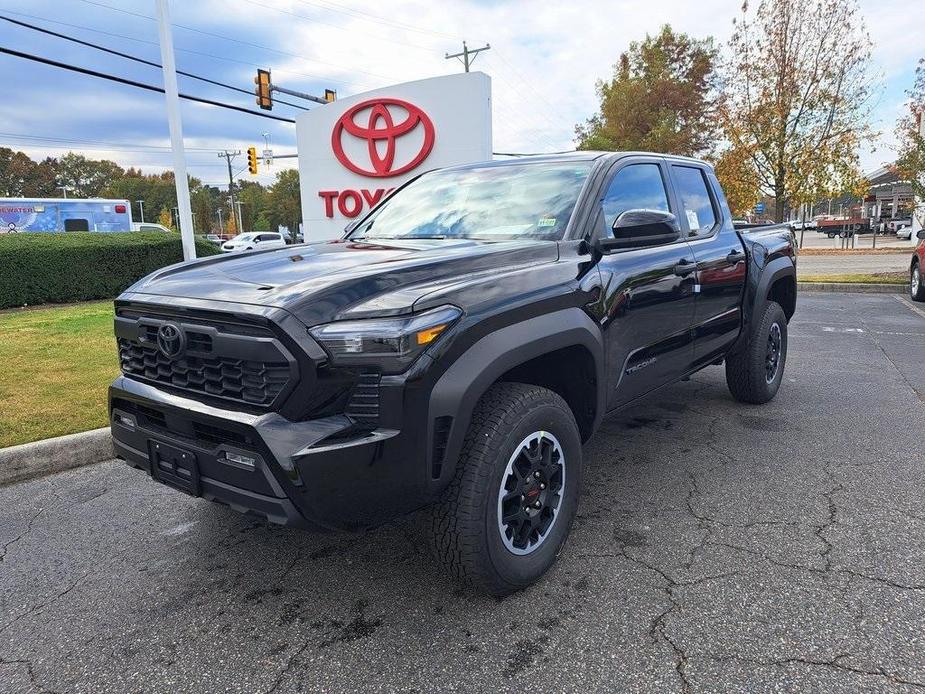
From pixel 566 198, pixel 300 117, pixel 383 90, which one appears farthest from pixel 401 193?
pixel 300 117

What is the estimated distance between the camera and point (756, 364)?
502 cm

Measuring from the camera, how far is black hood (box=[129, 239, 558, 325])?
227 centimetres

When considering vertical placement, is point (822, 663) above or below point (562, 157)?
below

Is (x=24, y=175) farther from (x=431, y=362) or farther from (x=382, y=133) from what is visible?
(x=431, y=362)

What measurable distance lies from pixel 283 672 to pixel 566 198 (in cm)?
243

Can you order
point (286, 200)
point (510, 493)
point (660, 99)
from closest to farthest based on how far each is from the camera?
1. point (510, 493)
2. point (660, 99)
3. point (286, 200)

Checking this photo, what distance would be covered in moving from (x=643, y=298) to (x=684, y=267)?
23.0 inches

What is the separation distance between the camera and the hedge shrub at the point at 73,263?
11453mm

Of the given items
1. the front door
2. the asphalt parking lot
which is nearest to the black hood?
the front door

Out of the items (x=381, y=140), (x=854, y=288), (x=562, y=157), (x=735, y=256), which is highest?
(x=381, y=140)

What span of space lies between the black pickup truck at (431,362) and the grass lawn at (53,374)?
2.20 m

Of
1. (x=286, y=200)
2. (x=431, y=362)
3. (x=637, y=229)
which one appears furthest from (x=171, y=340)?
(x=286, y=200)

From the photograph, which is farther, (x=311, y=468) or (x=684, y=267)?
(x=684, y=267)

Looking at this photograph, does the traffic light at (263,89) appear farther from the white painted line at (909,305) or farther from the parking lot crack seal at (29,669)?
the parking lot crack seal at (29,669)
